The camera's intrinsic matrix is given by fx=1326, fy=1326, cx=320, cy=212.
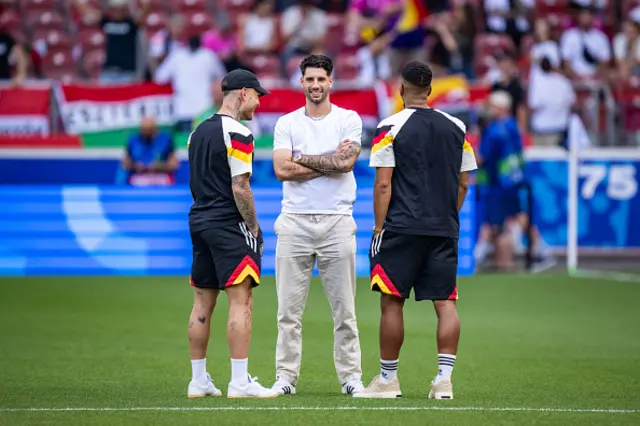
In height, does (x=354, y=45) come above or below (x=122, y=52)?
above

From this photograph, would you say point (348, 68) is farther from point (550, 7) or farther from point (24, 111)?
point (24, 111)

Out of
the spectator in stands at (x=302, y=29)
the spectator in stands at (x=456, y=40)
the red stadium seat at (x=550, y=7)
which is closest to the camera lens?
the spectator in stands at (x=456, y=40)

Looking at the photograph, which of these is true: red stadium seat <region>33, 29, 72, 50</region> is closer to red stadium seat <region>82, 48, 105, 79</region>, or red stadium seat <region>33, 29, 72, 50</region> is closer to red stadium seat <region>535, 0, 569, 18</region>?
red stadium seat <region>82, 48, 105, 79</region>

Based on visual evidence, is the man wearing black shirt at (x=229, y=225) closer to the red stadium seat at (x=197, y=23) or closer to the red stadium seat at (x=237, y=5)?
the red stadium seat at (x=197, y=23)

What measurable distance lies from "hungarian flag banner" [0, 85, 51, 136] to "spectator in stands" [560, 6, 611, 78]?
9450 millimetres

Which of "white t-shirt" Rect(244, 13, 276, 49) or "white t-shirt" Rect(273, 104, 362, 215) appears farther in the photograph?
"white t-shirt" Rect(244, 13, 276, 49)

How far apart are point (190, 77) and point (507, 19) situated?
261 inches

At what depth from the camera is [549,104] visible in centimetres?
2269

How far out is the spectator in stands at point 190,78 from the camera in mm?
22000

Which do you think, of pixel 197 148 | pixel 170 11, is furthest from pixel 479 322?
pixel 170 11

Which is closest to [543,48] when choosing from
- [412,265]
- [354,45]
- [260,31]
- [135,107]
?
[354,45]

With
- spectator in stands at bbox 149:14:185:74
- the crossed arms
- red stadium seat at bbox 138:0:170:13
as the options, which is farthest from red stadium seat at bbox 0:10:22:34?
the crossed arms

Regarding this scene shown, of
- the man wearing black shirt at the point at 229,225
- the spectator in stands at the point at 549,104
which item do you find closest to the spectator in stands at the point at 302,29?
the spectator in stands at the point at 549,104

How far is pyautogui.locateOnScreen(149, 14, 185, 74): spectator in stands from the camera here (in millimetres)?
23531
